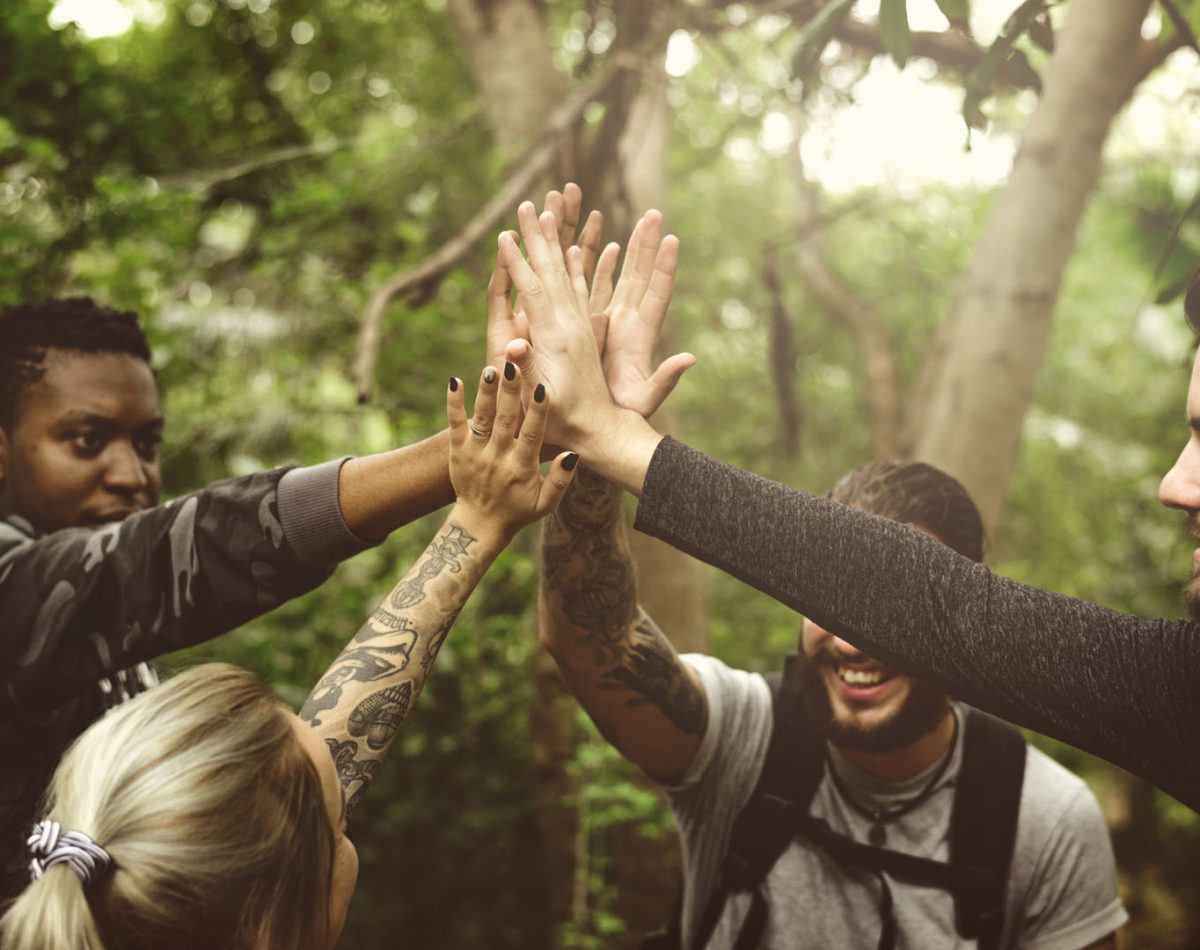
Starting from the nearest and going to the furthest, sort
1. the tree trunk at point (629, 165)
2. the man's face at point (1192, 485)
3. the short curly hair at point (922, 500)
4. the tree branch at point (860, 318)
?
the man's face at point (1192, 485) → the short curly hair at point (922, 500) → the tree trunk at point (629, 165) → the tree branch at point (860, 318)

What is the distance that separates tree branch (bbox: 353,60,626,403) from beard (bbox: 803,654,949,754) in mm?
1263

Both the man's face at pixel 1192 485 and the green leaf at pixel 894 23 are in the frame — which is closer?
the man's face at pixel 1192 485

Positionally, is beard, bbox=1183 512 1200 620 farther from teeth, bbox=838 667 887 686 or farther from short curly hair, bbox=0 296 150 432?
short curly hair, bbox=0 296 150 432

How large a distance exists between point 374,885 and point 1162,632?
4.94m

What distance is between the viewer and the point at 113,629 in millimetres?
1605

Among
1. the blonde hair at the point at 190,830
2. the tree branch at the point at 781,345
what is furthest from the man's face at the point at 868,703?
the tree branch at the point at 781,345

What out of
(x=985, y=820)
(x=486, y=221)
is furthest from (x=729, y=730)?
(x=486, y=221)

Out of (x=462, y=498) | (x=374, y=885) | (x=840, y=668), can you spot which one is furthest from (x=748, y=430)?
(x=462, y=498)

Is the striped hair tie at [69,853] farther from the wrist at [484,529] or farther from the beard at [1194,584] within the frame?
the beard at [1194,584]

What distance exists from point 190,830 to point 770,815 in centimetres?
114

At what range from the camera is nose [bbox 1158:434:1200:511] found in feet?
4.85

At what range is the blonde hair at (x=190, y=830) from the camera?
3.72 feet

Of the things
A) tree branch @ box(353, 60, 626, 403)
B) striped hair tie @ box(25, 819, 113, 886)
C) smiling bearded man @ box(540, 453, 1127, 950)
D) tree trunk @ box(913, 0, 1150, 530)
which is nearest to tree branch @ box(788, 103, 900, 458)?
tree trunk @ box(913, 0, 1150, 530)

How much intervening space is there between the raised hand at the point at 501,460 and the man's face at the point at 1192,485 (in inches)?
34.6
